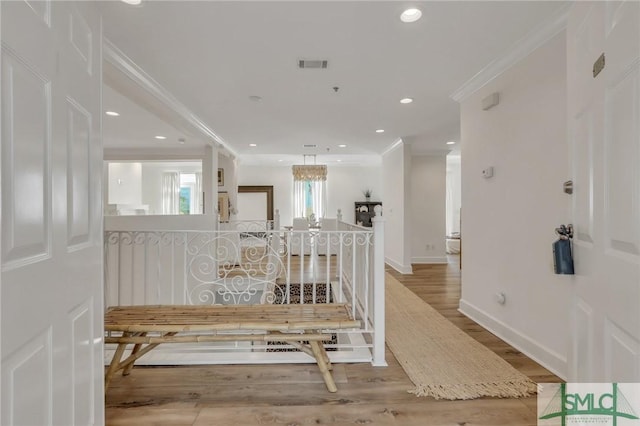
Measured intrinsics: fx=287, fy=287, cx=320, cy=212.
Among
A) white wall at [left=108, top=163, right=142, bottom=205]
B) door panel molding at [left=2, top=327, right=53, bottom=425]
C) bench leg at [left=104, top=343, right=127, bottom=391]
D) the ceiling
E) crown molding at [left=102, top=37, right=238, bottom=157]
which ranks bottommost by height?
bench leg at [left=104, top=343, right=127, bottom=391]

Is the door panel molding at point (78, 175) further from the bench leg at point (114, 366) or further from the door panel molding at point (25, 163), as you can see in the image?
the bench leg at point (114, 366)

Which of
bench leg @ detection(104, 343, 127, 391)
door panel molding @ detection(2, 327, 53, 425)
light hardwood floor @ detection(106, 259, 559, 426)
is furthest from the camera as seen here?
bench leg @ detection(104, 343, 127, 391)

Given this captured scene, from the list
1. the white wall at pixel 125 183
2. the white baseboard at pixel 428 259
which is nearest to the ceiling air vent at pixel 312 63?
the white baseboard at pixel 428 259

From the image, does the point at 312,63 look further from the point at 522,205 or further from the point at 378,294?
the point at 522,205

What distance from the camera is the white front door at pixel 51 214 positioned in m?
0.79

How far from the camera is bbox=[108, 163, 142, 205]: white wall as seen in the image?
26.7ft

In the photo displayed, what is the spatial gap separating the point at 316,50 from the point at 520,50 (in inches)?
64.9

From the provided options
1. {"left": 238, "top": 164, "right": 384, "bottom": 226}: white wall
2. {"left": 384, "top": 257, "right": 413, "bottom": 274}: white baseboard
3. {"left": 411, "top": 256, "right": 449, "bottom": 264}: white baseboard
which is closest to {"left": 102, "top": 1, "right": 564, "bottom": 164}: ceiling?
{"left": 384, "top": 257, "right": 413, "bottom": 274}: white baseboard

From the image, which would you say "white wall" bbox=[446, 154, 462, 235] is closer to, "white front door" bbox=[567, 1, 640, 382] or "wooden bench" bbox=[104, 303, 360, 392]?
"wooden bench" bbox=[104, 303, 360, 392]

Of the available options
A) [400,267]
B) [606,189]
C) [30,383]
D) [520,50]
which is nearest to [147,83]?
[30,383]

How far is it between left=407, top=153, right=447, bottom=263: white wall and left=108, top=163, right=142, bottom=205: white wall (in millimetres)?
8035

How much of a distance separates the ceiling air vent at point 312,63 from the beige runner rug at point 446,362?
2.52 m

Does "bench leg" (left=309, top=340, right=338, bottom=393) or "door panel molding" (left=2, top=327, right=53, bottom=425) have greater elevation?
"door panel molding" (left=2, top=327, right=53, bottom=425)

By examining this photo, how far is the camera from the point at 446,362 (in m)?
2.17
